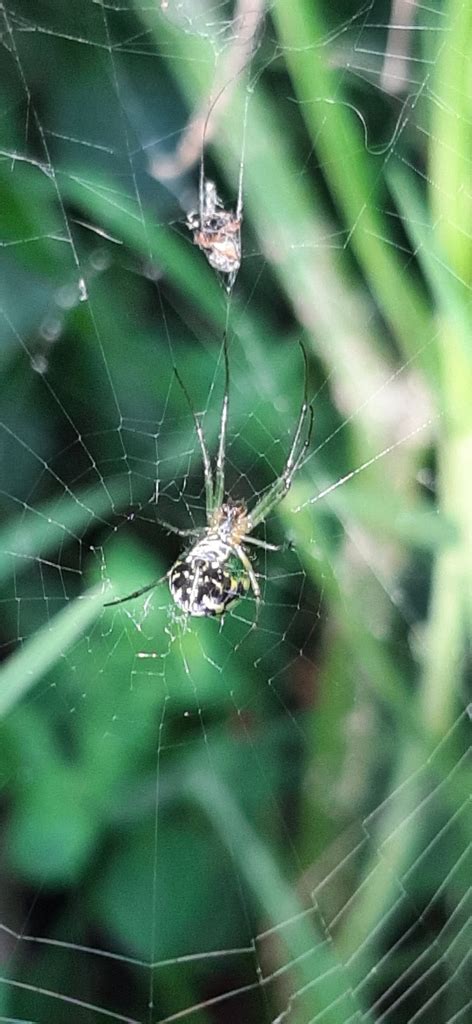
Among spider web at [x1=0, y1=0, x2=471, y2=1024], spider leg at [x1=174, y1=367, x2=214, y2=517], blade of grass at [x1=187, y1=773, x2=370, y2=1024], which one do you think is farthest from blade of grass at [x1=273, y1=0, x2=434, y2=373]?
blade of grass at [x1=187, y1=773, x2=370, y2=1024]

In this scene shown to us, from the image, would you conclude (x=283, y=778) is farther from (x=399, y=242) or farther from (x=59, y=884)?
(x=399, y=242)

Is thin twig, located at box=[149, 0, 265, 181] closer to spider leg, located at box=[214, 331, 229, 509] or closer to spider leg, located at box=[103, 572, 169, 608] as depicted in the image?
spider leg, located at box=[214, 331, 229, 509]

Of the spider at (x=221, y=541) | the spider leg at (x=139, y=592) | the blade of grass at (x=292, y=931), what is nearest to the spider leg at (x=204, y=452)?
the spider at (x=221, y=541)

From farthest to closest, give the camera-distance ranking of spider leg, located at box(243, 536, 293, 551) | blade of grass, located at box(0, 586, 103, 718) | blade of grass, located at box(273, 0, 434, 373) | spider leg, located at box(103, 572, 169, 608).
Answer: spider leg, located at box(243, 536, 293, 551) → spider leg, located at box(103, 572, 169, 608) → blade of grass, located at box(273, 0, 434, 373) → blade of grass, located at box(0, 586, 103, 718)

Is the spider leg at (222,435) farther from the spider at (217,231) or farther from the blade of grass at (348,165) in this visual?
the blade of grass at (348,165)

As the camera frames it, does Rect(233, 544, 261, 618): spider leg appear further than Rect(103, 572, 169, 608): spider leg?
Yes

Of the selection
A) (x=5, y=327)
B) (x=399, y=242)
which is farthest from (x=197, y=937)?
(x=399, y=242)
